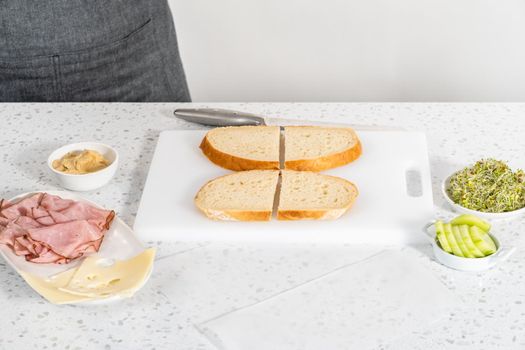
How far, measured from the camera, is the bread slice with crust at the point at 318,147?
4.93 feet

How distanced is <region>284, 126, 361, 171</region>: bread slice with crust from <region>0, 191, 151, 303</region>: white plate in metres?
0.35

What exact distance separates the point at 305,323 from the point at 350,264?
6.6 inches

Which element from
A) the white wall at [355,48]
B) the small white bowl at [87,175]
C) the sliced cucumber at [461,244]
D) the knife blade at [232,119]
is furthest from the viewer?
the white wall at [355,48]

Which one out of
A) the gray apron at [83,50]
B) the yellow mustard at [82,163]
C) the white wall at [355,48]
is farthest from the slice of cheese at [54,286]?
the white wall at [355,48]

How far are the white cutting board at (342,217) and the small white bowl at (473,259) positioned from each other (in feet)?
0.23

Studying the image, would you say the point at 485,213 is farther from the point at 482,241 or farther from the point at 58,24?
the point at 58,24

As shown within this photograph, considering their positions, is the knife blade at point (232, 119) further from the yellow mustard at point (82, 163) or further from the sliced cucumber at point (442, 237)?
the sliced cucumber at point (442, 237)

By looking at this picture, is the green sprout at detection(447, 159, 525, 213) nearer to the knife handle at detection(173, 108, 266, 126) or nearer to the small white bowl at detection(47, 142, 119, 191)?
the knife handle at detection(173, 108, 266, 126)

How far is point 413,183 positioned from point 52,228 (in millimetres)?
700

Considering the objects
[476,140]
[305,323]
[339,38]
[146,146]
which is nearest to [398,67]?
[339,38]

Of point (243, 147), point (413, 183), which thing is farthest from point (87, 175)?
point (413, 183)

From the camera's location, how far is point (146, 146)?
1.65m

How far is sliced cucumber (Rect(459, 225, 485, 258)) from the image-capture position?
4.06 feet

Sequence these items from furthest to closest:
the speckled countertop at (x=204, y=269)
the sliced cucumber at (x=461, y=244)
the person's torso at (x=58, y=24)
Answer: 1. the person's torso at (x=58, y=24)
2. the sliced cucumber at (x=461, y=244)
3. the speckled countertop at (x=204, y=269)
